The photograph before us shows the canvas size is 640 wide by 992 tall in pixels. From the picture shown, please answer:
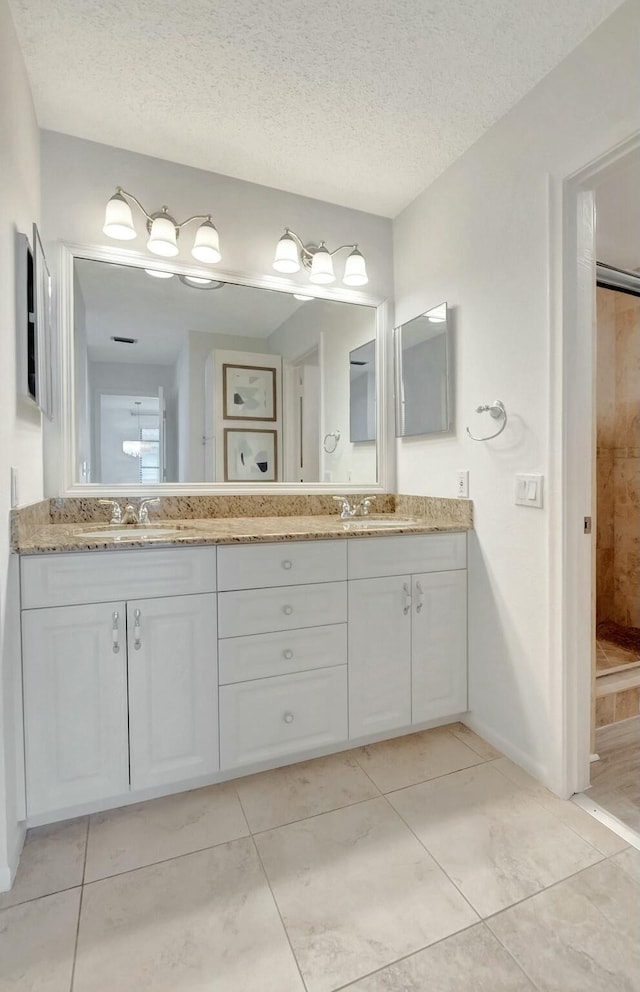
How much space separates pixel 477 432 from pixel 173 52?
162cm

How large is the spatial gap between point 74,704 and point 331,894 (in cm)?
87

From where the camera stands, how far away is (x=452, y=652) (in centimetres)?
A: 188

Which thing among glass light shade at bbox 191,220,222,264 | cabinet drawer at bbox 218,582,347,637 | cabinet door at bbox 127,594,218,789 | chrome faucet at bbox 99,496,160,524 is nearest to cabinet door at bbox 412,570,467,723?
cabinet drawer at bbox 218,582,347,637

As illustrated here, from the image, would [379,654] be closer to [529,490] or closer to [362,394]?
[529,490]

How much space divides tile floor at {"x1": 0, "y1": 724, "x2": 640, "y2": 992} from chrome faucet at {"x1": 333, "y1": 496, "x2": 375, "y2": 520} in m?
1.09

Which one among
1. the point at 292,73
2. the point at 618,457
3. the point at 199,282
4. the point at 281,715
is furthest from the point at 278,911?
the point at 618,457

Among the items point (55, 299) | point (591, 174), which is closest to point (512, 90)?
point (591, 174)

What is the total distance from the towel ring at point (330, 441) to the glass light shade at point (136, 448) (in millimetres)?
815

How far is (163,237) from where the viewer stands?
1.86m

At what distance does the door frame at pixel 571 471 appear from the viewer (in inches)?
57.7

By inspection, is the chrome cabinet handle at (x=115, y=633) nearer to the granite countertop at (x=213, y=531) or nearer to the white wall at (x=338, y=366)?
the granite countertop at (x=213, y=531)

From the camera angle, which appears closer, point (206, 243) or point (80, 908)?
point (80, 908)

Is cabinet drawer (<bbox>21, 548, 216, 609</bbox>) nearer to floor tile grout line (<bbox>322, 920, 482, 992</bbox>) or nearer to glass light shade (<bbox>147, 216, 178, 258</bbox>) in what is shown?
floor tile grout line (<bbox>322, 920, 482, 992</bbox>)

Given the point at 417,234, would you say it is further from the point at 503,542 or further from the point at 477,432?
the point at 503,542
